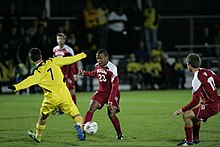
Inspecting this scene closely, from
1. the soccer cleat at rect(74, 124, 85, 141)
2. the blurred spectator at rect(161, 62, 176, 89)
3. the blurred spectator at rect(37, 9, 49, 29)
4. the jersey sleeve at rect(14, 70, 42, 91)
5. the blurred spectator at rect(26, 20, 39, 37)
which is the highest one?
the blurred spectator at rect(37, 9, 49, 29)

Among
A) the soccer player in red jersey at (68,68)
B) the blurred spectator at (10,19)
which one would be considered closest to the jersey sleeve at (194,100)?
the soccer player in red jersey at (68,68)

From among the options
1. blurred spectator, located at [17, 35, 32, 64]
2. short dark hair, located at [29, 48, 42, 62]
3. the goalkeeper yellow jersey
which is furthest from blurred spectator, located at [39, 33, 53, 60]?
short dark hair, located at [29, 48, 42, 62]

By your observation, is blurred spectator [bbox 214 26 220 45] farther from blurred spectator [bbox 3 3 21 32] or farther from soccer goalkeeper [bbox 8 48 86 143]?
soccer goalkeeper [bbox 8 48 86 143]

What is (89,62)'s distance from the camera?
76.4 ft

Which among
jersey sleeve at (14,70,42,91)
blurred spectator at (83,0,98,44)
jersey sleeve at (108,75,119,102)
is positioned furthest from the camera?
blurred spectator at (83,0,98,44)

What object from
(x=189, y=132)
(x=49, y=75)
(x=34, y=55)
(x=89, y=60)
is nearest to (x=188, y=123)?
(x=189, y=132)

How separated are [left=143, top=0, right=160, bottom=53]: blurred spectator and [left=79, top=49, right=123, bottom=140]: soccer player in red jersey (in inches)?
501

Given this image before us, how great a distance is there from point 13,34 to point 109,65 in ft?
39.9

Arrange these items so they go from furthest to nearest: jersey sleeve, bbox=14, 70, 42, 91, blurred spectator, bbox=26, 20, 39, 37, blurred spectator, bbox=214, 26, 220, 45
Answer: blurred spectator, bbox=214, 26, 220, 45 → blurred spectator, bbox=26, 20, 39, 37 → jersey sleeve, bbox=14, 70, 42, 91

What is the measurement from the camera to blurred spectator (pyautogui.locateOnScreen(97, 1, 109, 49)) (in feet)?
76.4

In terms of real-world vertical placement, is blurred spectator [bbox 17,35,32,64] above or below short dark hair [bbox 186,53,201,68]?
below

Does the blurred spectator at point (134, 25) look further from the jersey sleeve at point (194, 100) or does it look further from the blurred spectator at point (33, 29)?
the jersey sleeve at point (194, 100)

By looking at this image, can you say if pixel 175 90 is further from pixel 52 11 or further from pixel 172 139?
pixel 172 139

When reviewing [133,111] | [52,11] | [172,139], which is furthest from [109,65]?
[52,11]
